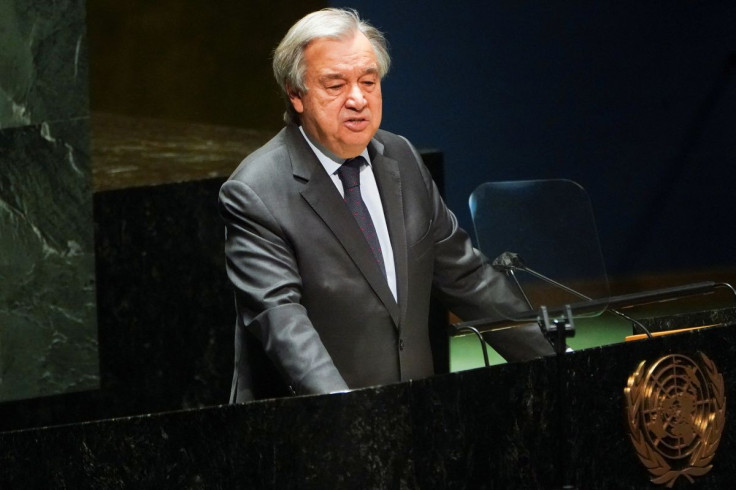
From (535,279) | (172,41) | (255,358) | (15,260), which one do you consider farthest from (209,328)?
(535,279)

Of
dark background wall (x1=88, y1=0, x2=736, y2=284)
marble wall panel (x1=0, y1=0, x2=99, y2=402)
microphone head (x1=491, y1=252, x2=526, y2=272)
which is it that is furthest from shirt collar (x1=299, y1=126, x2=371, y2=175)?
dark background wall (x1=88, y1=0, x2=736, y2=284)

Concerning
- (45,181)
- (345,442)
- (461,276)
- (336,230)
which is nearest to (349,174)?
(336,230)

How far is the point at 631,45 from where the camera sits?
601 cm

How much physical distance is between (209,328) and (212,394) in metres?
0.22

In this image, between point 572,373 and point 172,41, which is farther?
point 172,41

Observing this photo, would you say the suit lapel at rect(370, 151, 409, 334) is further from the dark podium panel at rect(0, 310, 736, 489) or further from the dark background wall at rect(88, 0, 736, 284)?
the dark background wall at rect(88, 0, 736, 284)

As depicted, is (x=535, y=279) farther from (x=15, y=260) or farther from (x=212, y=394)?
(x=15, y=260)

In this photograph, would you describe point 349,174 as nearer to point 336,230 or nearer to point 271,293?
point 336,230

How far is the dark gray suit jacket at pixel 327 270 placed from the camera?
8.53 ft

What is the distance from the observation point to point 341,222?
8.71ft

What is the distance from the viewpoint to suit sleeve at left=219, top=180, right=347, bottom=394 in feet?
7.87

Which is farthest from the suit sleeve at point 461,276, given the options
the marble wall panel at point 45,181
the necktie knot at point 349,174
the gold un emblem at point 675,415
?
the marble wall panel at point 45,181

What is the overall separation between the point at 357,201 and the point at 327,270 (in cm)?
17

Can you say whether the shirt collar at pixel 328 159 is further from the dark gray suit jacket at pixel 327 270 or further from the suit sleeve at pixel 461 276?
the suit sleeve at pixel 461 276
